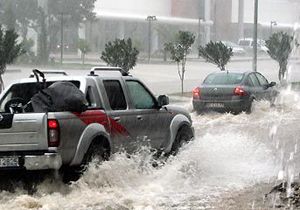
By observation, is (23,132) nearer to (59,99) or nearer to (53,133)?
(53,133)

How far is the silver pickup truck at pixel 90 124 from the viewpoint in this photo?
305 inches

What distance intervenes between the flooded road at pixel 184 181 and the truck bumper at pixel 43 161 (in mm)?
370

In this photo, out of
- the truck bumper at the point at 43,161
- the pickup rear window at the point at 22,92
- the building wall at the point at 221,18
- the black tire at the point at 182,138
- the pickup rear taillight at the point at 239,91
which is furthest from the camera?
the building wall at the point at 221,18

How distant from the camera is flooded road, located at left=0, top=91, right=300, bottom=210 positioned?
7715mm

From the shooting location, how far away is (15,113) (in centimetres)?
802

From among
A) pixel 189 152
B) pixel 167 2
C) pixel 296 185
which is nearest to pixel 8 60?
pixel 189 152

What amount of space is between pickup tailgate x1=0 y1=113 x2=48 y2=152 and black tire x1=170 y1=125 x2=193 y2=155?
3055 millimetres

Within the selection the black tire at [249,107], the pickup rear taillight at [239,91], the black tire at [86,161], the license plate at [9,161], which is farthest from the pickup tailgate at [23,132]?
the black tire at [249,107]

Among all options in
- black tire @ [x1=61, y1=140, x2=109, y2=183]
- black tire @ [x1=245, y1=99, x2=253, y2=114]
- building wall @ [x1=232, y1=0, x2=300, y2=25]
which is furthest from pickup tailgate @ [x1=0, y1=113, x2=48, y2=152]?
building wall @ [x1=232, y1=0, x2=300, y2=25]

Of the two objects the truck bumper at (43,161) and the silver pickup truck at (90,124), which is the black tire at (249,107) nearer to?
the silver pickup truck at (90,124)

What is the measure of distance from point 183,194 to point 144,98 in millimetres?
2003

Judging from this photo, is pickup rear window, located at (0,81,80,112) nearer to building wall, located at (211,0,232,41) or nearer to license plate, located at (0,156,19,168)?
license plate, located at (0,156,19,168)

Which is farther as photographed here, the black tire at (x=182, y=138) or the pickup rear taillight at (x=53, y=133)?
the black tire at (x=182, y=138)

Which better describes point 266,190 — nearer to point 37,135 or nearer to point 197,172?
point 197,172
